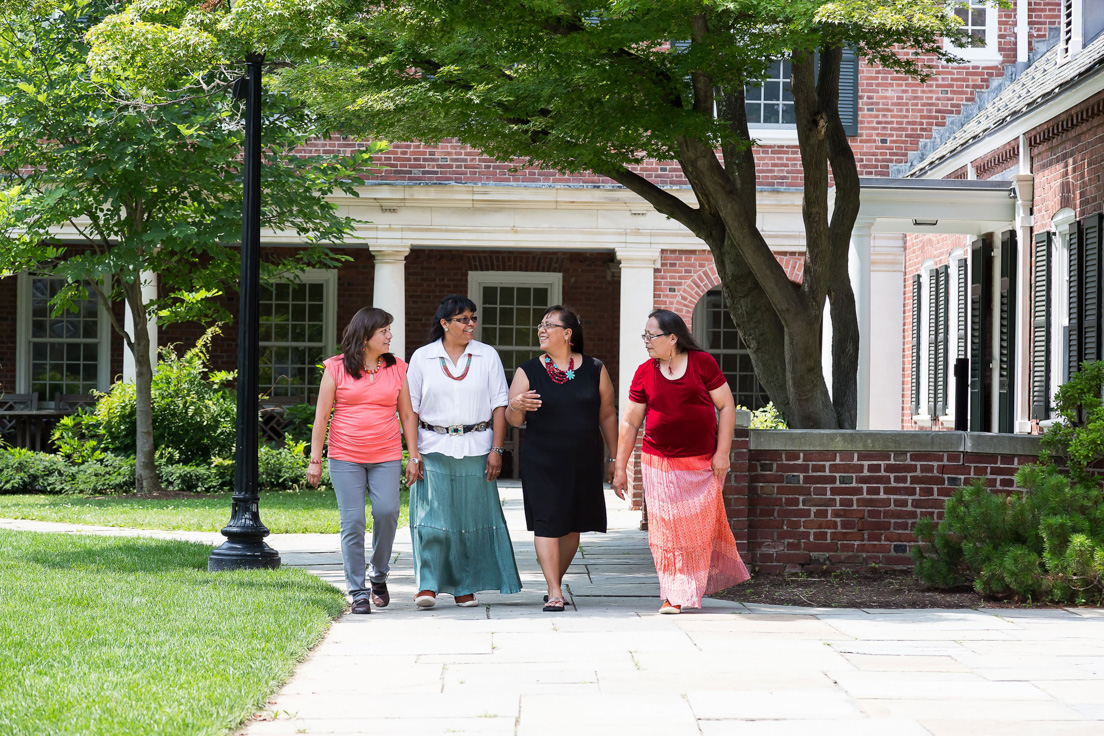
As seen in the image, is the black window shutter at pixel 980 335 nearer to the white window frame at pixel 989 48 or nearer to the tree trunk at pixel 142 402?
the white window frame at pixel 989 48

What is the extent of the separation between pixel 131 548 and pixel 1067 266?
851cm

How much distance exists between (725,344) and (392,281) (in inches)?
221

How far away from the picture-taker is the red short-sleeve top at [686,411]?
6.36m

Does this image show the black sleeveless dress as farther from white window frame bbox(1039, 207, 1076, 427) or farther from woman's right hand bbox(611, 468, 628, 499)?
white window frame bbox(1039, 207, 1076, 427)

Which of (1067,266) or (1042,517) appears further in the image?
(1067,266)

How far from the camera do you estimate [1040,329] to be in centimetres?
1187

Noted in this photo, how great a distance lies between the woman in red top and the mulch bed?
676 millimetres

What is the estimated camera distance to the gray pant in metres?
6.46

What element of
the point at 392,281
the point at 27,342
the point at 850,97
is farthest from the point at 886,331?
the point at 27,342

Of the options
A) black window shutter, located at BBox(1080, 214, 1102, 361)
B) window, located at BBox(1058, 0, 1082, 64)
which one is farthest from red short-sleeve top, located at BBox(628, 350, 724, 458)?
window, located at BBox(1058, 0, 1082, 64)

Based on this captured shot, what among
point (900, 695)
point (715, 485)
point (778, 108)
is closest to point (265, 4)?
point (715, 485)

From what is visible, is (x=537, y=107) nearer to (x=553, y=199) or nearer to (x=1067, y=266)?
(x=1067, y=266)

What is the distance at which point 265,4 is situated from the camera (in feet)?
24.4

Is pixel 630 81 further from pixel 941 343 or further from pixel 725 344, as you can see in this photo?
pixel 725 344
